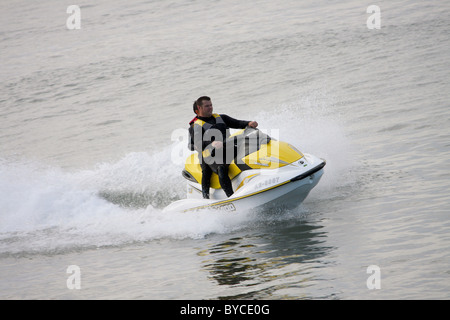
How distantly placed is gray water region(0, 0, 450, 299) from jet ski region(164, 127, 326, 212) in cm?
24

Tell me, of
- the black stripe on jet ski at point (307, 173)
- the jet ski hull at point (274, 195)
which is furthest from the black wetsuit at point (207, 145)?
the black stripe on jet ski at point (307, 173)

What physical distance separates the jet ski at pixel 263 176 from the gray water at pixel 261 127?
0.24 m

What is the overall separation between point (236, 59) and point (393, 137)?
10068mm

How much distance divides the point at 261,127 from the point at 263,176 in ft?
12.2

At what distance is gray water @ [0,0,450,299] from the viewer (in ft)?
20.9

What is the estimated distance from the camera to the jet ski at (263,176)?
7449 millimetres

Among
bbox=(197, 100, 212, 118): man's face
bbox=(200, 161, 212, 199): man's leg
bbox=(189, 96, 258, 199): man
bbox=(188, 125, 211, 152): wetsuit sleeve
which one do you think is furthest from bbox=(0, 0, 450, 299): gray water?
bbox=(197, 100, 212, 118): man's face

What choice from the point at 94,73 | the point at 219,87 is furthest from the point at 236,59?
the point at 94,73

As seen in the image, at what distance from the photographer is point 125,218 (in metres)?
8.98

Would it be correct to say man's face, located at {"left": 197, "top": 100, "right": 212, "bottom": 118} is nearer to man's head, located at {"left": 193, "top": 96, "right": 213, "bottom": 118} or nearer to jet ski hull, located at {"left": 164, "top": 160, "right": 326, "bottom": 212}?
man's head, located at {"left": 193, "top": 96, "right": 213, "bottom": 118}

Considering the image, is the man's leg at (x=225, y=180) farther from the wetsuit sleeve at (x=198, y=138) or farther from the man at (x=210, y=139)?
the wetsuit sleeve at (x=198, y=138)
